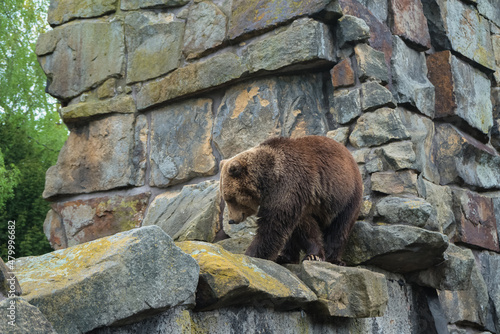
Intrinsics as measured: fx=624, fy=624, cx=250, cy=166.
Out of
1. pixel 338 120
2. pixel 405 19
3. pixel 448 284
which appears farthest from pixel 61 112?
pixel 448 284

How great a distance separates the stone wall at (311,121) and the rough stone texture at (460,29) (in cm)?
2

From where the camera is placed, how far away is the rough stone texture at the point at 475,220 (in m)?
4.89

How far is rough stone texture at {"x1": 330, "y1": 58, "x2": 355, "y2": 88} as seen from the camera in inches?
169

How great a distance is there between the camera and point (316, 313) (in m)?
3.21

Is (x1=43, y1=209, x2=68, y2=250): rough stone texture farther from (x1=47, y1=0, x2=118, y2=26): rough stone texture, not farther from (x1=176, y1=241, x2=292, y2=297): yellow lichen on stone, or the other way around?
(x1=176, y1=241, x2=292, y2=297): yellow lichen on stone

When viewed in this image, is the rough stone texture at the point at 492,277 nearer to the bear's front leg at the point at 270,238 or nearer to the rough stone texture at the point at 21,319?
the bear's front leg at the point at 270,238

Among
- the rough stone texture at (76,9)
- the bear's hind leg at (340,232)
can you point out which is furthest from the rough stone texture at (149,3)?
the bear's hind leg at (340,232)

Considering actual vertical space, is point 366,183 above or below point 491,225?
above

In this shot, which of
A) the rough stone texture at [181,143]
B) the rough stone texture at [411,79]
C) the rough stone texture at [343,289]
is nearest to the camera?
the rough stone texture at [343,289]

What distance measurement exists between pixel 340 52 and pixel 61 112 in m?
2.53

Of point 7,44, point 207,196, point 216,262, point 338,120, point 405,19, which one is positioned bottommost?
point 216,262

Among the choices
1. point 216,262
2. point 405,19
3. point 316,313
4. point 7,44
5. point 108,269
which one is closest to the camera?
point 108,269

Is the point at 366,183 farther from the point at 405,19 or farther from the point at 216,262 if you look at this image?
the point at 216,262

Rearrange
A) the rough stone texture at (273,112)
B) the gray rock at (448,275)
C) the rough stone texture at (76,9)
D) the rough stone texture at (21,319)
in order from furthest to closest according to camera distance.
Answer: the rough stone texture at (76,9)
the rough stone texture at (273,112)
the gray rock at (448,275)
the rough stone texture at (21,319)
